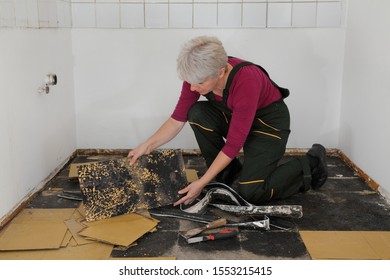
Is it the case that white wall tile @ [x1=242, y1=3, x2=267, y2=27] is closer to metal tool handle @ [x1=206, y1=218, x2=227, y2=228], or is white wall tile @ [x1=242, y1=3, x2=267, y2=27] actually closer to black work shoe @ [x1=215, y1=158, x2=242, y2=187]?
black work shoe @ [x1=215, y1=158, x2=242, y2=187]

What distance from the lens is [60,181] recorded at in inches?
102

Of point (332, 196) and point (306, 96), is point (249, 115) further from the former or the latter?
point (306, 96)

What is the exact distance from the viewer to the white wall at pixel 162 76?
2.99m

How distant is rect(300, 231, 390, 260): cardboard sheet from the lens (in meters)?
1.75

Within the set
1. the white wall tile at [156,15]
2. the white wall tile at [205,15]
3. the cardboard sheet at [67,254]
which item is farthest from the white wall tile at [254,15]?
the cardboard sheet at [67,254]

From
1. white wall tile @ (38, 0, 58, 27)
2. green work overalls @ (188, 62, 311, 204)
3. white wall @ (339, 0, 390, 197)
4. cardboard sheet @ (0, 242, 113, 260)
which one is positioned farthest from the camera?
white wall tile @ (38, 0, 58, 27)

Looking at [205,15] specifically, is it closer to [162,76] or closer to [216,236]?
[162,76]

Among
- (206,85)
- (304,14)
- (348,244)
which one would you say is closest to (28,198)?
(206,85)

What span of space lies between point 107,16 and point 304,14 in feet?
4.23

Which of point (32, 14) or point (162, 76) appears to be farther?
point (162, 76)

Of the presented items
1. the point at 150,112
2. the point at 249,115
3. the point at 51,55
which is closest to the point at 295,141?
the point at 150,112

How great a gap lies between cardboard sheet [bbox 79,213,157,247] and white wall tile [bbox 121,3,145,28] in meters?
1.42

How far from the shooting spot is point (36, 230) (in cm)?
A: 196

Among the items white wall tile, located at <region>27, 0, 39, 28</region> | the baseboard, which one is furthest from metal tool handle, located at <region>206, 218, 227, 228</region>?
white wall tile, located at <region>27, 0, 39, 28</region>
